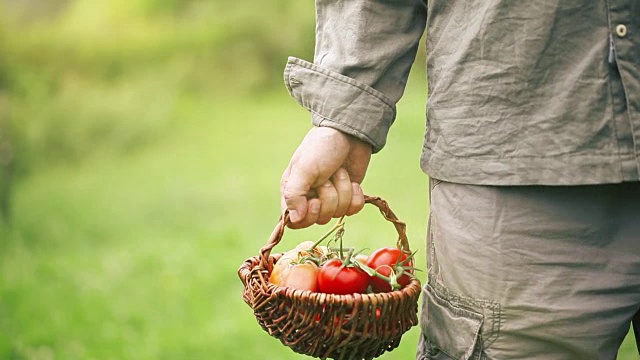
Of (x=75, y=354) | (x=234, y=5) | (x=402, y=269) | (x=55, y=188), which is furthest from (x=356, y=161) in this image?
(x=234, y=5)

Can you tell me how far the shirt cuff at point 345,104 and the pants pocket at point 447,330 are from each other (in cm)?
28

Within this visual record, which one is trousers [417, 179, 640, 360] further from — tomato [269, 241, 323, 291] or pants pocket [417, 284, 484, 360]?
tomato [269, 241, 323, 291]

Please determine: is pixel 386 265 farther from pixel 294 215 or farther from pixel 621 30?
pixel 621 30

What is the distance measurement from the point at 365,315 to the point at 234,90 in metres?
Result: 6.22

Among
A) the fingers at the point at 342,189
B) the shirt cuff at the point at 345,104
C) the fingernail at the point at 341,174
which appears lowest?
the fingers at the point at 342,189

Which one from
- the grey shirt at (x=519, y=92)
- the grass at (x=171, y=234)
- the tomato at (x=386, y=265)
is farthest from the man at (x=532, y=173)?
the grass at (x=171, y=234)

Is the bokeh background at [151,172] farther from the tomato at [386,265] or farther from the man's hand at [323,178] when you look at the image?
the man's hand at [323,178]

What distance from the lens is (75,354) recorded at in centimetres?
393

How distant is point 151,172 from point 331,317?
519 centimetres

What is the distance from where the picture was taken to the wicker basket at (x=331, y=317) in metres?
1.49

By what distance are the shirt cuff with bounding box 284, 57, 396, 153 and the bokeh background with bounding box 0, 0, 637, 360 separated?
2.27 m

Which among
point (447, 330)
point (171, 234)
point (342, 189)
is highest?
point (342, 189)

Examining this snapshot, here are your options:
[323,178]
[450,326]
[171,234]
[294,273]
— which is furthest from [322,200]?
[171,234]

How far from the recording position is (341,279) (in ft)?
5.27
